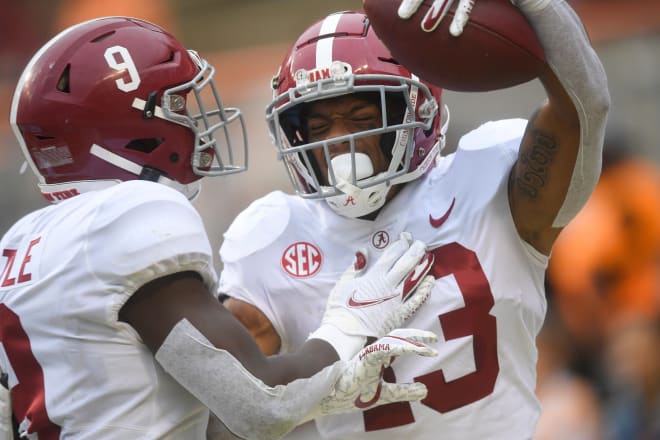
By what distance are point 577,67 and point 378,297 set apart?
68 centimetres

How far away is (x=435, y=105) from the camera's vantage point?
2.63 metres

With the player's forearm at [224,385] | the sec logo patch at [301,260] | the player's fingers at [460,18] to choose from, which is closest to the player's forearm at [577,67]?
the player's fingers at [460,18]

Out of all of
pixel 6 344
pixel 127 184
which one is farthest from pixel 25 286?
pixel 127 184

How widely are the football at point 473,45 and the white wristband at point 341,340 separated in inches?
23.4

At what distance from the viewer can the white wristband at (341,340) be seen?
2293mm

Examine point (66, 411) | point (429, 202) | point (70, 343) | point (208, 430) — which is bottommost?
point (208, 430)

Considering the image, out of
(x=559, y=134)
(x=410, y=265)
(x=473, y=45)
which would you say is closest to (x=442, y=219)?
(x=410, y=265)

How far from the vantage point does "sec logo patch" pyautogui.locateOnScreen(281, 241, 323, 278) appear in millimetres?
2643

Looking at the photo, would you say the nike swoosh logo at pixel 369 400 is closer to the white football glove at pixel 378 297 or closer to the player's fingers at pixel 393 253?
the white football glove at pixel 378 297

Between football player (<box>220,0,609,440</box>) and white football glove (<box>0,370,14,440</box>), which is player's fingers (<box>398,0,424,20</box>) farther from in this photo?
white football glove (<box>0,370,14,440</box>)

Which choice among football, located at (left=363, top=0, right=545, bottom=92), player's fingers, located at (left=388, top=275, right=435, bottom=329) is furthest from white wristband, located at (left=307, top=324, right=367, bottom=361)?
football, located at (left=363, top=0, right=545, bottom=92)

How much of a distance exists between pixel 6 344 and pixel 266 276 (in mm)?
690

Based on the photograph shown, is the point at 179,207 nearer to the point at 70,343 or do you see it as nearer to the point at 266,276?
the point at 70,343

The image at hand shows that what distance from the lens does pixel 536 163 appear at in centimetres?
232
